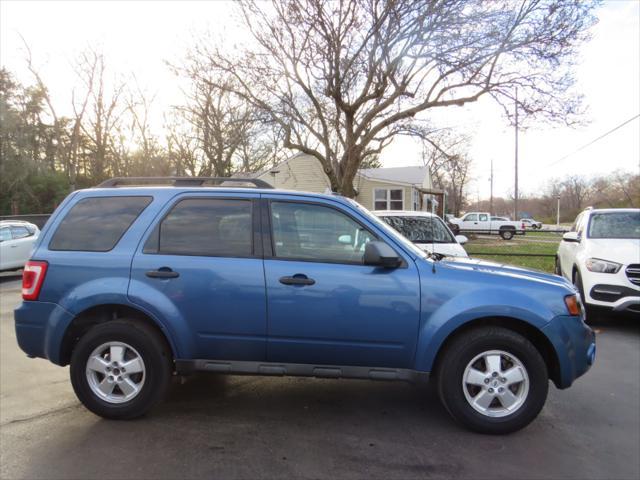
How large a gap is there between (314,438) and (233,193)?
202cm

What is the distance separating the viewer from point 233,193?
147 inches

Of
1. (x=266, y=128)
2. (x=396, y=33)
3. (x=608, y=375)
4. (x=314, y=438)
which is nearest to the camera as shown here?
(x=314, y=438)

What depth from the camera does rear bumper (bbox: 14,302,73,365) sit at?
352 centimetres

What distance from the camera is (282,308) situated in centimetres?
341

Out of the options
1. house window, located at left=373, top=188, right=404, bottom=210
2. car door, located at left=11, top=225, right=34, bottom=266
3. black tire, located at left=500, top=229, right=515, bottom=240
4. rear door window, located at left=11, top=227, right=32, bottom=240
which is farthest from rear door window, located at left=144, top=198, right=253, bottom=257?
house window, located at left=373, top=188, right=404, bottom=210

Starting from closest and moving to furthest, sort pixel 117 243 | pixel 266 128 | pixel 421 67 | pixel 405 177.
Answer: pixel 117 243
pixel 421 67
pixel 266 128
pixel 405 177

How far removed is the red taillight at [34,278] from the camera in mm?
3559

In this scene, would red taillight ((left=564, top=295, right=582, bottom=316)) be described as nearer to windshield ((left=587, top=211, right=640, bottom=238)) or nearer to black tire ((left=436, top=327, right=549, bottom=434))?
black tire ((left=436, top=327, right=549, bottom=434))

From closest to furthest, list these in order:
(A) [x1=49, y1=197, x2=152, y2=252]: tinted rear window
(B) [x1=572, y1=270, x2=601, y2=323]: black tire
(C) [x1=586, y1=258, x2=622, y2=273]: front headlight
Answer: (A) [x1=49, y1=197, x2=152, y2=252]: tinted rear window → (C) [x1=586, y1=258, x2=622, y2=273]: front headlight → (B) [x1=572, y1=270, x2=601, y2=323]: black tire

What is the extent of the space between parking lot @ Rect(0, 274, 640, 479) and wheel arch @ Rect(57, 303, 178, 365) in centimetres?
56

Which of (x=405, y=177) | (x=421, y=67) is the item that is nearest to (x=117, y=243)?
(x=421, y=67)

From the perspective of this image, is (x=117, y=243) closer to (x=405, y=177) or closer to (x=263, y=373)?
(x=263, y=373)

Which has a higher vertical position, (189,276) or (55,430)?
(189,276)

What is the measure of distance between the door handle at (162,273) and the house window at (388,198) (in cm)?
2433
